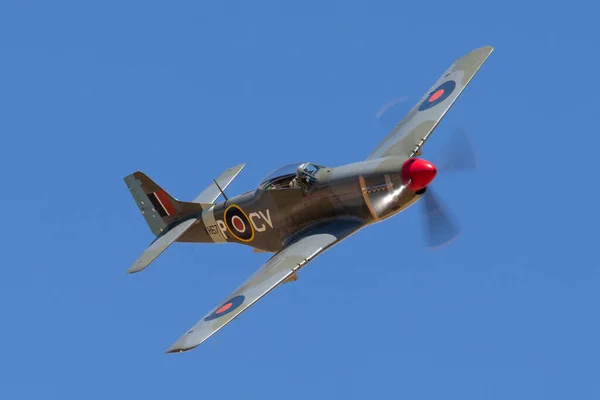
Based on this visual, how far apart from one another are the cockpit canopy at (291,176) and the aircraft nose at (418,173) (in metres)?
2.85

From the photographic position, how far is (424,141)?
125 ft

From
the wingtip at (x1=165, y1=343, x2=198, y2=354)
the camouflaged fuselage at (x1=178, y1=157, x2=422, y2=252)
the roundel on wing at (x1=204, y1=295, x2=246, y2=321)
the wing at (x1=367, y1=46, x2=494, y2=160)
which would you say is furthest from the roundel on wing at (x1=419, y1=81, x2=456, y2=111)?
the wingtip at (x1=165, y1=343, x2=198, y2=354)

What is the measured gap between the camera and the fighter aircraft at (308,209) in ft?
115

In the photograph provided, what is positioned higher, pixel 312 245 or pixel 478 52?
pixel 478 52

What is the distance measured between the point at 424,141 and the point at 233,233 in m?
6.36

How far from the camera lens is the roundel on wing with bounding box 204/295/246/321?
112ft

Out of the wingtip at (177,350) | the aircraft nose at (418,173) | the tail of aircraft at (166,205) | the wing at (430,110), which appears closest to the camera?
the wingtip at (177,350)

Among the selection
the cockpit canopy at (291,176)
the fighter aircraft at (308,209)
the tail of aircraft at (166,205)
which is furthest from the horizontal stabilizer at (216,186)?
the cockpit canopy at (291,176)

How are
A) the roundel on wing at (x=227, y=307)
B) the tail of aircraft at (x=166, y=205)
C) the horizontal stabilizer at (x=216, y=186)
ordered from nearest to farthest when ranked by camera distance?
1. the roundel on wing at (x=227, y=307)
2. the tail of aircraft at (x=166, y=205)
3. the horizontal stabilizer at (x=216, y=186)

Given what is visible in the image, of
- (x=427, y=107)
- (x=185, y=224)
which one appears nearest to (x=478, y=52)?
(x=427, y=107)

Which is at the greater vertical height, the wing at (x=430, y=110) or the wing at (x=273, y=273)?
the wing at (x=430, y=110)

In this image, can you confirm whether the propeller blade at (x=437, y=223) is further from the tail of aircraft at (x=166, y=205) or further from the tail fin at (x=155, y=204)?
the tail fin at (x=155, y=204)

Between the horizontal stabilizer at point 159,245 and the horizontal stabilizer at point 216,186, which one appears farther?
the horizontal stabilizer at point 216,186

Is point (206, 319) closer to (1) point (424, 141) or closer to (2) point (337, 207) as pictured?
(2) point (337, 207)
